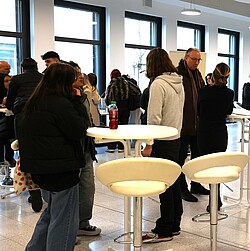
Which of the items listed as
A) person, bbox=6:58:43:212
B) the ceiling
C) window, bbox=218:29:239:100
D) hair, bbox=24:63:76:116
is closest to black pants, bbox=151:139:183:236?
hair, bbox=24:63:76:116

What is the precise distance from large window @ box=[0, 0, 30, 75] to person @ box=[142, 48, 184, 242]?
4.61 m

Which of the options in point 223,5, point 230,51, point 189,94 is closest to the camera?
point 189,94

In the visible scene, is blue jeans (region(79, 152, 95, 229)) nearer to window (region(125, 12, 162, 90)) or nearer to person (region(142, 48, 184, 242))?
person (region(142, 48, 184, 242))

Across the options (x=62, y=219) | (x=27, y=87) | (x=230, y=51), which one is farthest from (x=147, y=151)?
(x=230, y=51)

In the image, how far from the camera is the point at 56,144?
7.01ft

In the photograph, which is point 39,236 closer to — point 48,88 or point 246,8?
point 48,88

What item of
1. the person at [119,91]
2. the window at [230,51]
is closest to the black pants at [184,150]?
the person at [119,91]

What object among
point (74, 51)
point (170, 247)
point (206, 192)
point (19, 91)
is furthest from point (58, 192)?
point (74, 51)

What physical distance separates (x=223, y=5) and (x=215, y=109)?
7.35m

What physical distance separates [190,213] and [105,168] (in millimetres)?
1950

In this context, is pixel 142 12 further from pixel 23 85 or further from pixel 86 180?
pixel 86 180

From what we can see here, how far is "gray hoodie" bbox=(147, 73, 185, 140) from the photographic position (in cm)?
285

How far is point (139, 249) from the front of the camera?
85.5 inches

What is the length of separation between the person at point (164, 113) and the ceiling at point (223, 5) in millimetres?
6249
